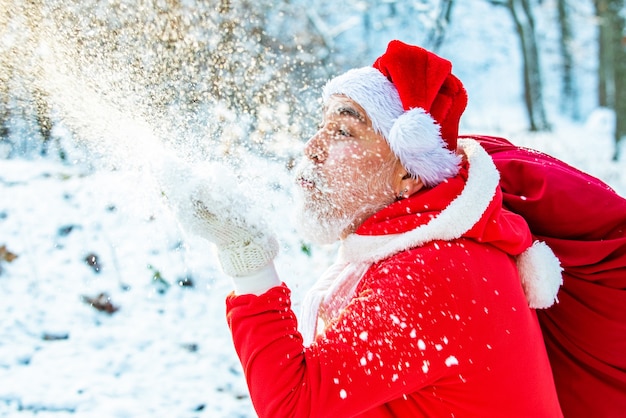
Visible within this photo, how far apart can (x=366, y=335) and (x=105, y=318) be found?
3855 millimetres

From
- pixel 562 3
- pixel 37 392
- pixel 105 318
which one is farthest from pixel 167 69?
pixel 562 3

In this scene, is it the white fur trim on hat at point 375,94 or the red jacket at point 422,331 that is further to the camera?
the white fur trim on hat at point 375,94

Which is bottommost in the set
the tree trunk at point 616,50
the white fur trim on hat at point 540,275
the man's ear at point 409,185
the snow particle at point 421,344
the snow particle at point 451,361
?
the snow particle at point 451,361

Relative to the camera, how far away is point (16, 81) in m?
3.51

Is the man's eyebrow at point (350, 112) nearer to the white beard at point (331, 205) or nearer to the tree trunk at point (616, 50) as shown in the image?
the white beard at point (331, 205)

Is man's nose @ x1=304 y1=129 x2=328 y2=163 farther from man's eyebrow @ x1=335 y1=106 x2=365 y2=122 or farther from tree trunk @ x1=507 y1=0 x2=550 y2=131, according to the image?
tree trunk @ x1=507 y1=0 x2=550 y2=131

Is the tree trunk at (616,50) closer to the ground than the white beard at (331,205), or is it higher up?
higher up

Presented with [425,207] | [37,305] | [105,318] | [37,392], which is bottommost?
[425,207]

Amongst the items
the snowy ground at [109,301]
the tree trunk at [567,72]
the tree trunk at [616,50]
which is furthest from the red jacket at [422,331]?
the tree trunk at [567,72]

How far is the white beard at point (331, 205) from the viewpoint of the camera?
5.80 ft

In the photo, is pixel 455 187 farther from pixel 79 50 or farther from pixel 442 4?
pixel 442 4

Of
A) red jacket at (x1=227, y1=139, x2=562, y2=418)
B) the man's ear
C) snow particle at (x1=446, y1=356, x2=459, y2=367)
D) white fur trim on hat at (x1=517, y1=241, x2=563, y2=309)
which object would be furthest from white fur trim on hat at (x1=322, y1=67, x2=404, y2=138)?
snow particle at (x1=446, y1=356, x2=459, y2=367)

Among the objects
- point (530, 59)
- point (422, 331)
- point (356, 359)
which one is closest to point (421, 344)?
point (422, 331)

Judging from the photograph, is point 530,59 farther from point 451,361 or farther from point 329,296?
point 451,361
